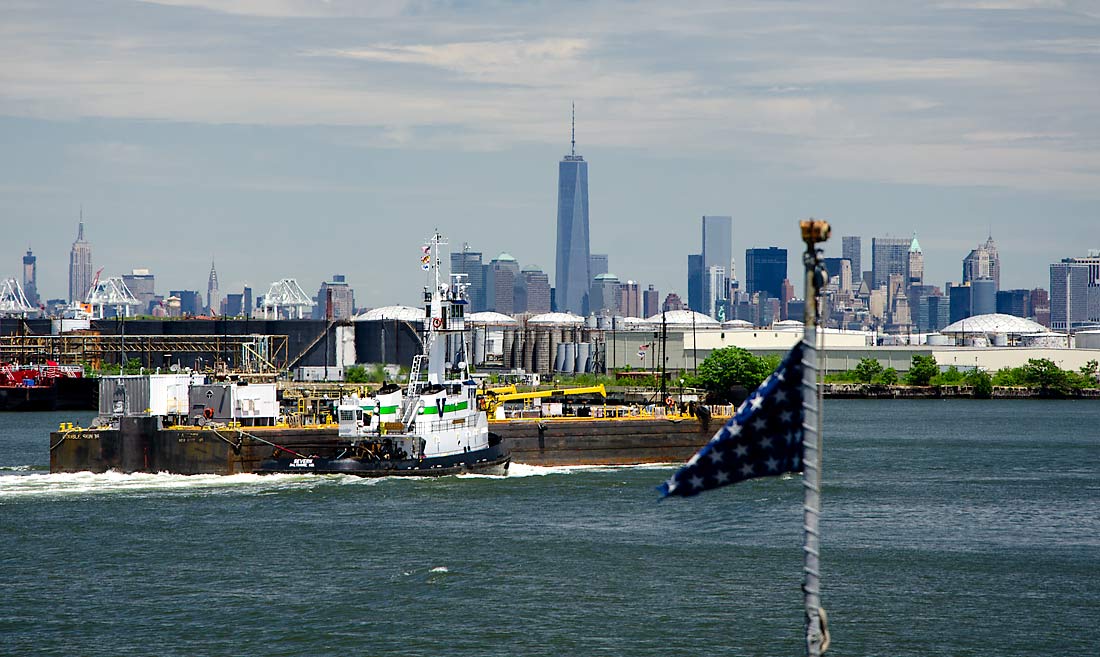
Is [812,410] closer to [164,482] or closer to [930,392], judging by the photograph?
[164,482]

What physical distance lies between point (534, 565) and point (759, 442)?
28.7 meters

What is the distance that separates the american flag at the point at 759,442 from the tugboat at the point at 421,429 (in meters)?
50.5

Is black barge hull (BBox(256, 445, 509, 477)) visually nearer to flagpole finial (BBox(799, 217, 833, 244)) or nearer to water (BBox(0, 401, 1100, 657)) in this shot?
water (BBox(0, 401, 1100, 657))

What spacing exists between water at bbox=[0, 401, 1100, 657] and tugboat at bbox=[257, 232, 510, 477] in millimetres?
1331

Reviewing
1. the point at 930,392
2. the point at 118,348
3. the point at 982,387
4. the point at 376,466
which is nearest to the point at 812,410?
the point at 376,466

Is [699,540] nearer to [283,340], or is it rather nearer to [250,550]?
[250,550]

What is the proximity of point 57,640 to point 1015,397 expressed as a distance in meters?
176

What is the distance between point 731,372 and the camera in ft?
537

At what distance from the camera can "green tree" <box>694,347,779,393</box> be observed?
531ft

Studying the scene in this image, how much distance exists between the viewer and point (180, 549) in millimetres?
50875

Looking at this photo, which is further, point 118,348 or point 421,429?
point 118,348

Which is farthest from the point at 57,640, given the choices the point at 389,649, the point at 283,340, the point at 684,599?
the point at 283,340

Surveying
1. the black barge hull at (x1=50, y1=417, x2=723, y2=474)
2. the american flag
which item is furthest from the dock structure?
the american flag

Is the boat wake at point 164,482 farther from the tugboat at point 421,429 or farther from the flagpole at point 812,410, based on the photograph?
the flagpole at point 812,410
